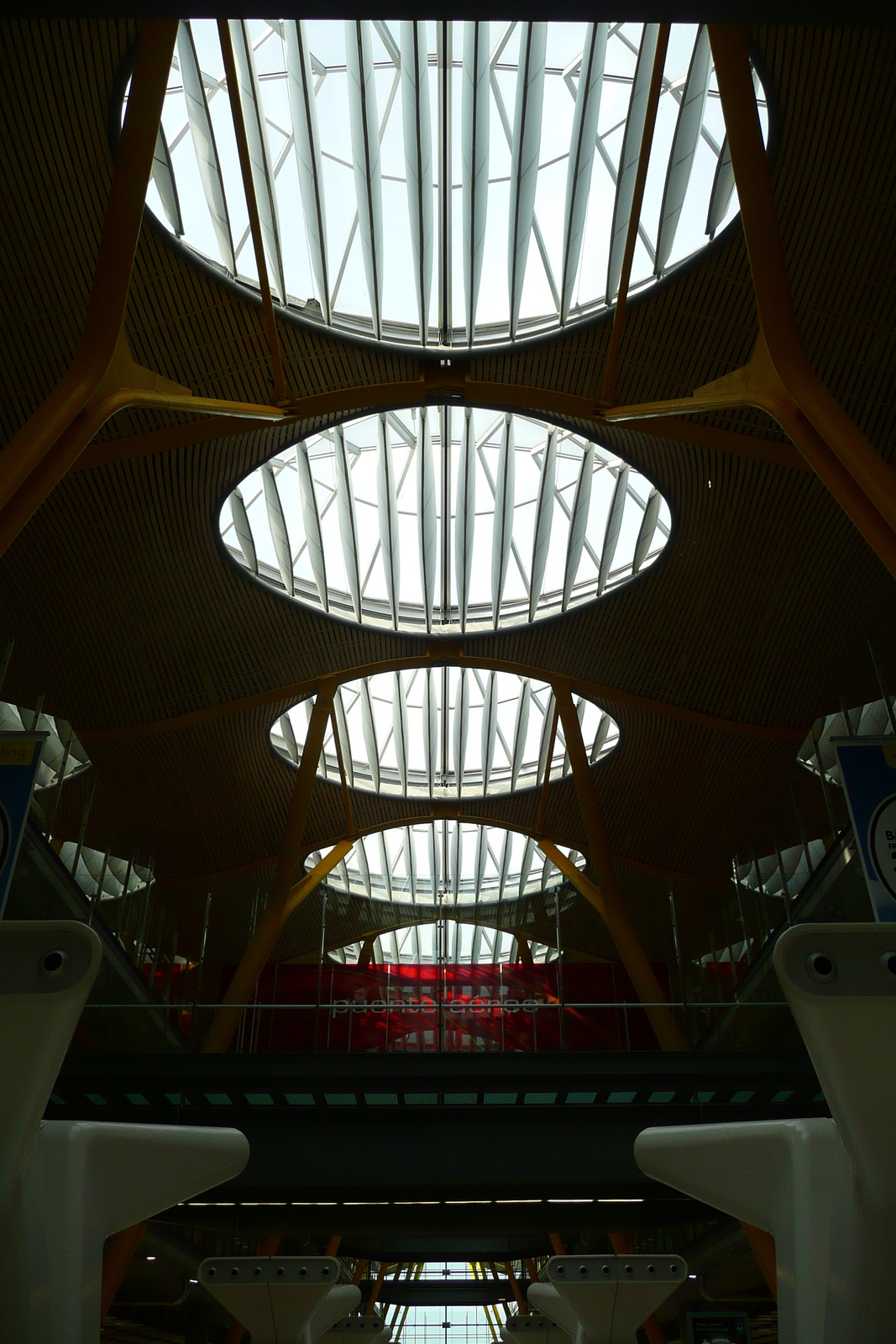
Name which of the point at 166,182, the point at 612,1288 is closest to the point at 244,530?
the point at 166,182

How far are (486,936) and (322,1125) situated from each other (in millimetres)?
7838

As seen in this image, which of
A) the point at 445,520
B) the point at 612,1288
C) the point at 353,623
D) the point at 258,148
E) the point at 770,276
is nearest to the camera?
the point at 770,276

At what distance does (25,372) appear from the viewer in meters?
18.7

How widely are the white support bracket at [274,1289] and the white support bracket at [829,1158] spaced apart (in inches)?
496

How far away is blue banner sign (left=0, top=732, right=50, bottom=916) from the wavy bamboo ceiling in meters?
7.48

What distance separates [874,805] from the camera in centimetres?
1391

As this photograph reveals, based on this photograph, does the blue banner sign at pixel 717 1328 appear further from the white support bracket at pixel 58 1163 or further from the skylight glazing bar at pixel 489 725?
the white support bracket at pixel 58 1163

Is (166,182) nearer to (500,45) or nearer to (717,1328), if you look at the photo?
(500,45)

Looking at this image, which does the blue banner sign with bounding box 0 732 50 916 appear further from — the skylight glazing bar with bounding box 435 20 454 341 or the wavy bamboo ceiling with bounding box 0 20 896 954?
the skylight glazing bar with bounding box 435 20 454 341

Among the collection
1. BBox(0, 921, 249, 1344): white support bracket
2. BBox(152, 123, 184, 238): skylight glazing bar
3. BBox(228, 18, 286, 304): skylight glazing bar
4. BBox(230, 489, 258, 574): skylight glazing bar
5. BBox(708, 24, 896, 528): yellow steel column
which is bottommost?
BBox(0, 921, 249, 1344): white support bracket

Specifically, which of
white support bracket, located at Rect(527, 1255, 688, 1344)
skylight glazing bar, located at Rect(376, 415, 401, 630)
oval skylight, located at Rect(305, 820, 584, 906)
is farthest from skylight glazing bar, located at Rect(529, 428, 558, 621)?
oval skylight, located at Rect(305, 820, 584, 906)

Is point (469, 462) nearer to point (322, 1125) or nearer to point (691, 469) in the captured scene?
point (691, 469)

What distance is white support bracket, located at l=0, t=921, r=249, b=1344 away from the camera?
133 inches

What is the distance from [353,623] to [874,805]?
714 inches
